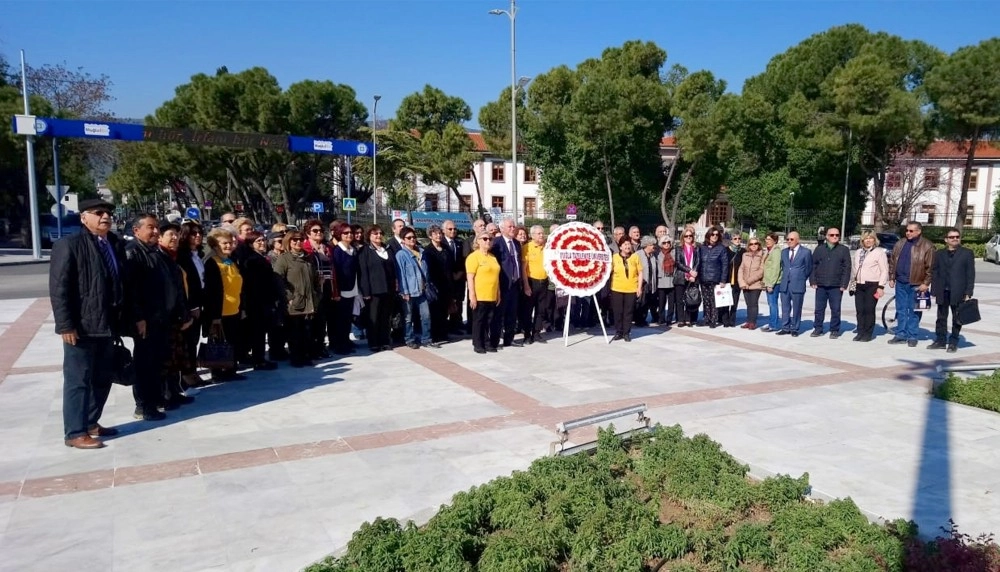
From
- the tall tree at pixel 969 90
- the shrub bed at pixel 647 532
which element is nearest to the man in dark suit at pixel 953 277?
the shrub bed at pixel 647 532

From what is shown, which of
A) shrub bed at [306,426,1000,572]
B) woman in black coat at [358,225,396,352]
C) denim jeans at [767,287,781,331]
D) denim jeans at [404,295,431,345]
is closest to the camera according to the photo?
shrub bed at [306,426,1000,572]

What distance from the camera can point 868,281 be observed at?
1051cm

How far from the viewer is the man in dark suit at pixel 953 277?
972cm

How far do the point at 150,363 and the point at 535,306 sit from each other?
575 cm

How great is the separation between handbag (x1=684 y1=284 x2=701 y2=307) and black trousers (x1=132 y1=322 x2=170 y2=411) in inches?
331

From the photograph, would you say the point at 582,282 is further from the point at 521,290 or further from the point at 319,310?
the point at 319,310

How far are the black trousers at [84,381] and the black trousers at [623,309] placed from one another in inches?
281

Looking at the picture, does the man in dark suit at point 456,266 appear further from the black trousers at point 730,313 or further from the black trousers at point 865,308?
the black trousers at point 865,308

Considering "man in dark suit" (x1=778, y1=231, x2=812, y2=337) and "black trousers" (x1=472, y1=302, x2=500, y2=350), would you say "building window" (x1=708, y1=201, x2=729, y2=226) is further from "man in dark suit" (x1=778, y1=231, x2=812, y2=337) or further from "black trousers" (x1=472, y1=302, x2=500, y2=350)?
"black trousers" (x1=472, y1=302, x2=500, y2=350)

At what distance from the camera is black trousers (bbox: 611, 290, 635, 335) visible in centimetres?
1074

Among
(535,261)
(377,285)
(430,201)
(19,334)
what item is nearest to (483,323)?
(535,261)

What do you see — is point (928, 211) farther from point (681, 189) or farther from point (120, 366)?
point (120, 366)

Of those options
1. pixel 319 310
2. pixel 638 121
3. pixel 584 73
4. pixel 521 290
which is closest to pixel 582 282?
pixel 521 290

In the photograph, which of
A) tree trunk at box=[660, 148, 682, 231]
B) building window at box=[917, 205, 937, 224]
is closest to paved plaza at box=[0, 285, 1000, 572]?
tree trunk at box=[660, 148, 682, 231]
